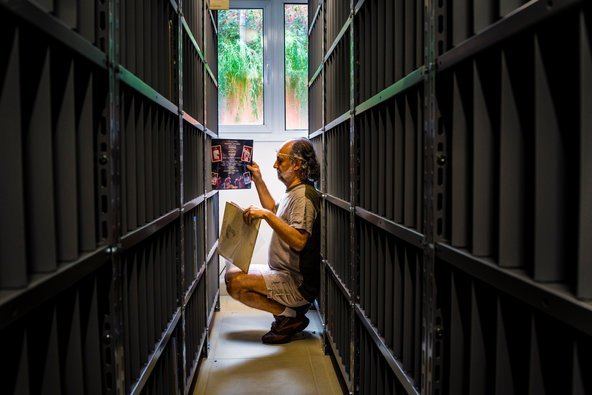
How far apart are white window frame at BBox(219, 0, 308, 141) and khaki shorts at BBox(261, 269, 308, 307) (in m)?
1.89

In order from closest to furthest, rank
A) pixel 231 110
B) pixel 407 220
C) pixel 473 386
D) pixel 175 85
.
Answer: pixel 473 386
pixel 407 220
pixel 175 85
pixel 231 110

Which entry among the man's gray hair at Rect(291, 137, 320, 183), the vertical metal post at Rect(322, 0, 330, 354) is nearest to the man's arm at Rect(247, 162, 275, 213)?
the man's gray hair at Rect(291, 137, 320, 183)

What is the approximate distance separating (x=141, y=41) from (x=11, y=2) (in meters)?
0.92

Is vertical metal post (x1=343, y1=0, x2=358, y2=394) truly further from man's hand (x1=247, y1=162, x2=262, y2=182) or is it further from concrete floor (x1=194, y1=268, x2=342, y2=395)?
man's hand (x1=247, y1=162, x2=262, y2=182)

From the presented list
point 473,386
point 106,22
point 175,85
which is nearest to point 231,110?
point 175,85

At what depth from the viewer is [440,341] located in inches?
52.5

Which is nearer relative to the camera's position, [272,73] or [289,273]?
[289,273]

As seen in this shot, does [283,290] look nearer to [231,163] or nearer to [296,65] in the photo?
[231,163]

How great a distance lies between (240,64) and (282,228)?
2438mm

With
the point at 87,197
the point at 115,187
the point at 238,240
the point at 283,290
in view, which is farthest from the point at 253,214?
the point at 87,197

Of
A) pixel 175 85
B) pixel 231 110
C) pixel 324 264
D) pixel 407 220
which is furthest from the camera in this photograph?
pixel 231 110

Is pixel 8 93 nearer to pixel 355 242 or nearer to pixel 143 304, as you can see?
pixel 143 304

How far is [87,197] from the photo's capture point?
3.76 ft

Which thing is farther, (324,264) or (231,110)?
(231,110)
